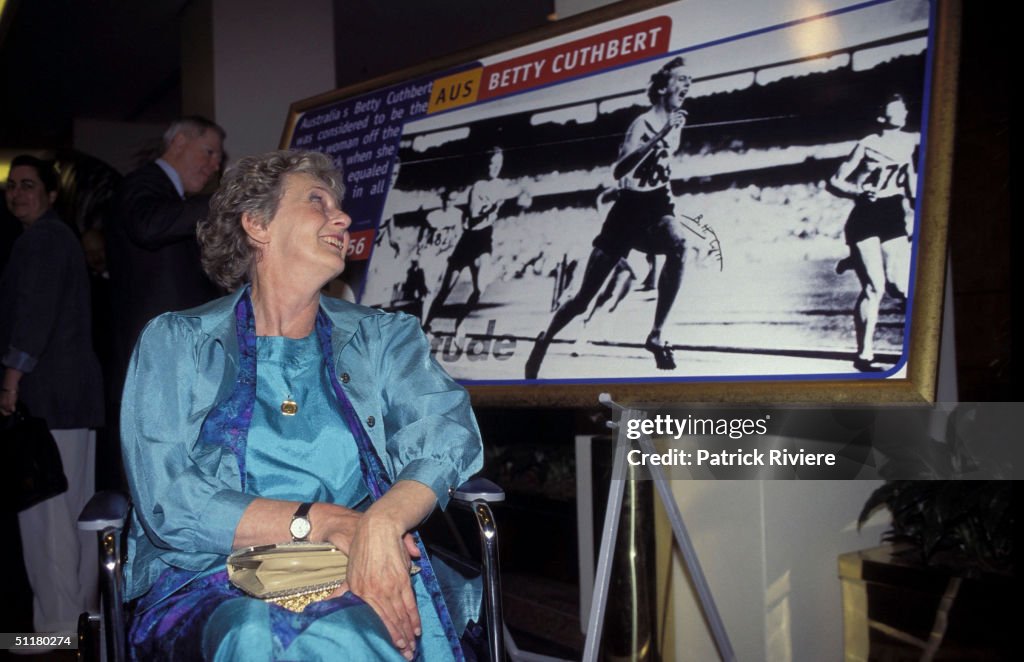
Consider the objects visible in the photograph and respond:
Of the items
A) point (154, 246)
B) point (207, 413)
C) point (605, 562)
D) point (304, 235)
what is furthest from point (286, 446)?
point (154, 246)

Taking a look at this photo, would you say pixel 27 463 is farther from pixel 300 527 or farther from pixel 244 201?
pixel 300 527

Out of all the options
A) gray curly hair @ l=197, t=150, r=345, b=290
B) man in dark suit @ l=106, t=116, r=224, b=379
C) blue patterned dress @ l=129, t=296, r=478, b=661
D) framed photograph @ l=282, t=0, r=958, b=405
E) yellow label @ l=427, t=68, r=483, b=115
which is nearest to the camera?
blue patterned dress @ l=129, t=296, r=478, b=661

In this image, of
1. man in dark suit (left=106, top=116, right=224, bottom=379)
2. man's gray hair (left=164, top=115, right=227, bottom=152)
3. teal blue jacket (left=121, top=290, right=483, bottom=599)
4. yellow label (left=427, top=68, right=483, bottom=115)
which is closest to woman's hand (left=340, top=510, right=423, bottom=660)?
teal blue jacket (left=121, top=290, right=483, bottom=599)

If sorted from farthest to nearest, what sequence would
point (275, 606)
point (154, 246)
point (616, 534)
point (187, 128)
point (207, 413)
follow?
point (187, 128), point (154, 246), point (616, 534), point (207, 413), point (275, 606)

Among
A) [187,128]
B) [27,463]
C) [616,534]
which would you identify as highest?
[187,128]

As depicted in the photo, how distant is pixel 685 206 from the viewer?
1.79 meters

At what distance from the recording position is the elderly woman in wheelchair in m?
1.33

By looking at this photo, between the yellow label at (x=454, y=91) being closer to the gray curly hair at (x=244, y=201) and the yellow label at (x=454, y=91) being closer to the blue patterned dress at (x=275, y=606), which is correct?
the gray curly hair at (x=244, y=201)

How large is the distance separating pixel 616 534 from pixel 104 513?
Answer: 36.9 inches

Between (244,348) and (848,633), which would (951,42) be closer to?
(244,348)

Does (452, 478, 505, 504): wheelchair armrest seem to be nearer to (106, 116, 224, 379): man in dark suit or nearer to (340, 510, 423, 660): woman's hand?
(340, 510, 423, 660): woman's hand

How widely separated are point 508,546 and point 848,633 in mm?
2348

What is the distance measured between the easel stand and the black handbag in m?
1.94

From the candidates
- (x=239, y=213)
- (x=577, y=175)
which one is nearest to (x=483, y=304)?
(x=577, y=175)
